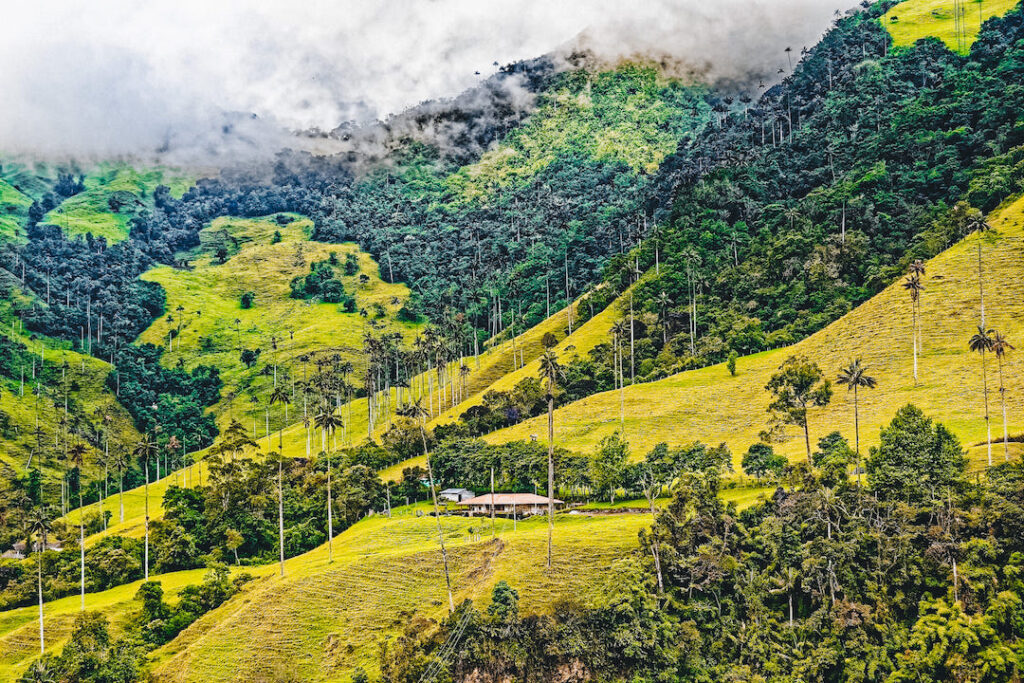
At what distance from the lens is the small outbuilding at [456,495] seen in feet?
415

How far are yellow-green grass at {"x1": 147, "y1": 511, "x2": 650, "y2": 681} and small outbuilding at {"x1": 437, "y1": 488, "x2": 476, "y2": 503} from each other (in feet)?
Answer: 56.3

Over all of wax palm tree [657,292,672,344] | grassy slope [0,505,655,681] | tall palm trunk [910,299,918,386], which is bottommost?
grassy slope [0,505,655,681]

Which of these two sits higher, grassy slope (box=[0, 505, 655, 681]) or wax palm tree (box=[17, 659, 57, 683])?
grassy slope (box=[0, 505, 655, 681])

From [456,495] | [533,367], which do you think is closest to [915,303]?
[533,367]

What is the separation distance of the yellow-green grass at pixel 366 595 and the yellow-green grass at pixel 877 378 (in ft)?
108

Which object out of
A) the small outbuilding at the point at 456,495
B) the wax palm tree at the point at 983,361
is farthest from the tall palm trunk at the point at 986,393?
the small outbuilding at the point at 456,495

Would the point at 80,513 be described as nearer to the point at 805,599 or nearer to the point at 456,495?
the point at 456,495

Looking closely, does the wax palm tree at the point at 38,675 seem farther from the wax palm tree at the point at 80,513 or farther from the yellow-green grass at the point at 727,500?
the yellow-green grass at the point at 727,500

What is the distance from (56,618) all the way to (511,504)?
182 feet

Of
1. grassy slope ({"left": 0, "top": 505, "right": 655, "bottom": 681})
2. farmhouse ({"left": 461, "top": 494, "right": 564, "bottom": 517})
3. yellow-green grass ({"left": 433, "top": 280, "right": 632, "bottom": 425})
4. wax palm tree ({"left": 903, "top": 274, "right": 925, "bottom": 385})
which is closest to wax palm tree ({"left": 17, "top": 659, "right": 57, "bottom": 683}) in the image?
grassy slope ({"left": 0, "top": 505, "right": 655, "bottom": 681})

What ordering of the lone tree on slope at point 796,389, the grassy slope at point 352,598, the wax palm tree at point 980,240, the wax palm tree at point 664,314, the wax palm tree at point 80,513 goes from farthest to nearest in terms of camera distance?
the wax palm tree at point 664,314 → the wax palm tree at point 980,240 → the lone tree on slope at point 796,389 → the wax palm tree at point 80,513 → the grassy slope at point 352,598

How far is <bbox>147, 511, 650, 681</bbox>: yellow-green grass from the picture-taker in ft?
298

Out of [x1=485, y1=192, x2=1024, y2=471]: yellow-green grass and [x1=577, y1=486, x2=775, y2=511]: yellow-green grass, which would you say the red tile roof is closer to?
[x1=577, y1=486, x2=775, y2=511]: yellow-green grass

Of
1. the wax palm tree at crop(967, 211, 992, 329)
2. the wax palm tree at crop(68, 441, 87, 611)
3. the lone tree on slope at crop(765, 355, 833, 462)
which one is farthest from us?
the wax palm tree at crop(967, 211, 992, 329)
